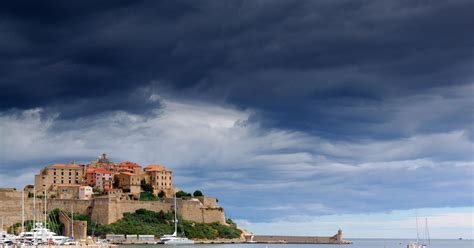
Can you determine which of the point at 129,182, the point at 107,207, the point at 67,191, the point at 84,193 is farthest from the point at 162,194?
the point at 107,207

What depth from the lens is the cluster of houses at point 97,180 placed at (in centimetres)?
11462

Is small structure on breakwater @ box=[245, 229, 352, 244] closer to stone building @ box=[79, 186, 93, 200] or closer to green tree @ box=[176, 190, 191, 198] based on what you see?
green tree @ box=[176, 190, 191, 198]

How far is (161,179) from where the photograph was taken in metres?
127

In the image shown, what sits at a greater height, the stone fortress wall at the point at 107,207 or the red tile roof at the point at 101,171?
the red tile roof at the point at 101,171

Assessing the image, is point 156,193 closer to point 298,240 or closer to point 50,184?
point 50,184

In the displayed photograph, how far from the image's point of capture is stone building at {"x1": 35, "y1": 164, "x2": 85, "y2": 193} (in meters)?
116

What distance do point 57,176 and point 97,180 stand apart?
7232mm

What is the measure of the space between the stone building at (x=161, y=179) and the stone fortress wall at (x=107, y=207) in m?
6.73

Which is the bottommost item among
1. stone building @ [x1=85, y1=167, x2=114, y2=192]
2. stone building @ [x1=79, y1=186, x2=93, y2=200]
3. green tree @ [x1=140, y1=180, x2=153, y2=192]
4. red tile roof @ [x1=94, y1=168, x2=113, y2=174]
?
stone building @ [x1=79, y1=186, x2=93, y2=200]

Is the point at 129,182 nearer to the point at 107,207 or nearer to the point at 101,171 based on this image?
the point at 101,171

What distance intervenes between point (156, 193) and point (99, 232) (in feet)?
67.6

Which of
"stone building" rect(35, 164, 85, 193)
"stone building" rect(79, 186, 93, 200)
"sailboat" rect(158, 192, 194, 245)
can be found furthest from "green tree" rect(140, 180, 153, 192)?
"sailboat" rect(158, 192, 194, 245)

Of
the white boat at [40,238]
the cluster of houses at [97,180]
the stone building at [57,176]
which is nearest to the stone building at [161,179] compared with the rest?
the cluster of houses at [97,180]

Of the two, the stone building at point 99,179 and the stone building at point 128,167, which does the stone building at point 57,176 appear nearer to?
the stone building at point 99,179
